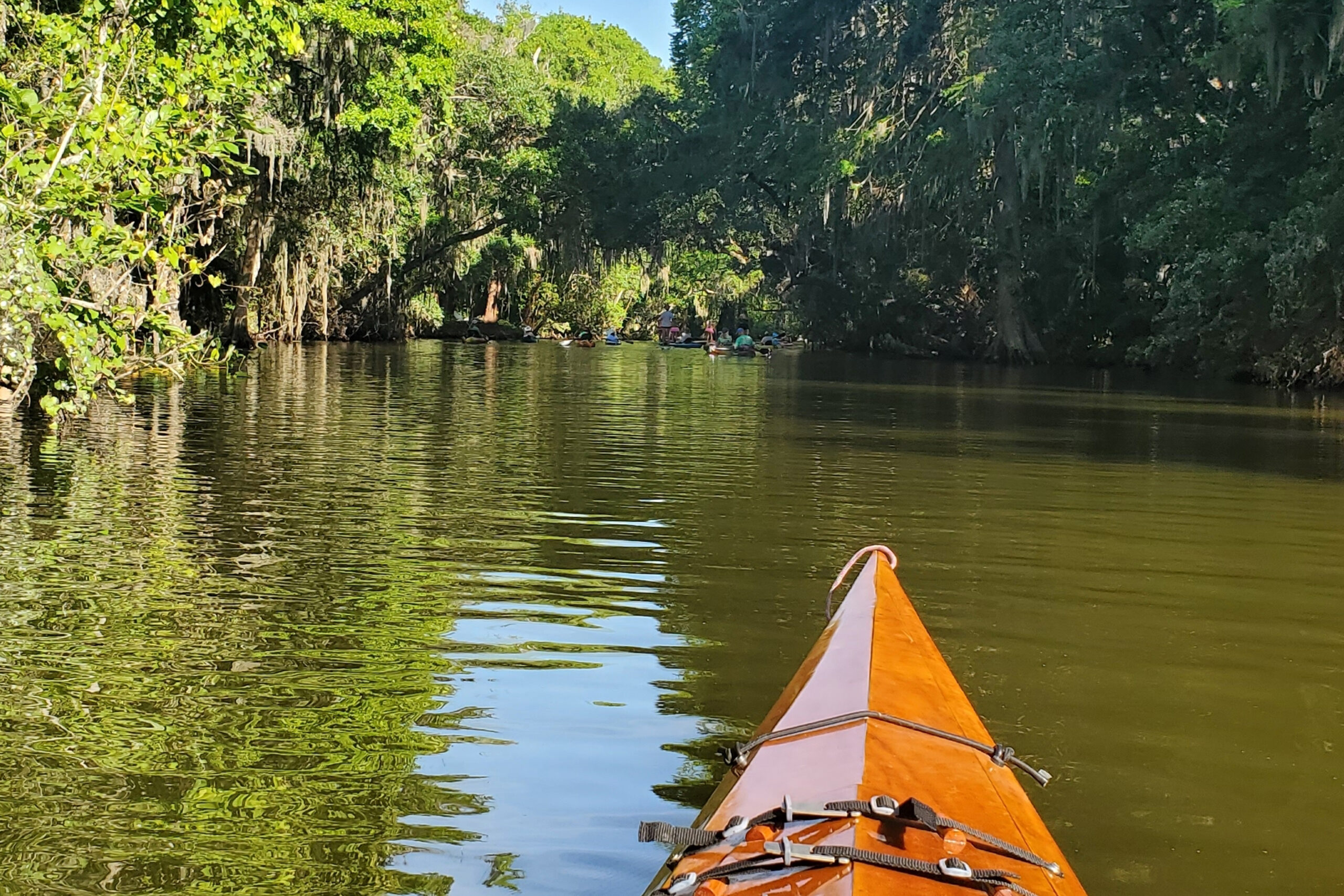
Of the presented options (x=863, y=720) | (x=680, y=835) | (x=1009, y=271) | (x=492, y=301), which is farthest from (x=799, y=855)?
(x=492, y=301)

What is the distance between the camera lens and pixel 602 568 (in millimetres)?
7684

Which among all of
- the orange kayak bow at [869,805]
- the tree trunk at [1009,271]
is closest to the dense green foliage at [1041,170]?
the tree trunk at [1009,271]

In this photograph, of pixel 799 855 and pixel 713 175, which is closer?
pixel 799 855

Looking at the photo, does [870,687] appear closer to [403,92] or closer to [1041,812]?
[1041,812]

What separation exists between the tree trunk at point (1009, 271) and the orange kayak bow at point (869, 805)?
33829 mm

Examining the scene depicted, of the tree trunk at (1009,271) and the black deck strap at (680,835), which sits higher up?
the tree trunk at (1009,271)

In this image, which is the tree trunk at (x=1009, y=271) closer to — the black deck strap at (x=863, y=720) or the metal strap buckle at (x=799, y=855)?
the black deck strap at (x=863, y=720)

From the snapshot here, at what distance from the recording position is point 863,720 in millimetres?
3389

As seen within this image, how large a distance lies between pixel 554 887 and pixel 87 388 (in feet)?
31.3

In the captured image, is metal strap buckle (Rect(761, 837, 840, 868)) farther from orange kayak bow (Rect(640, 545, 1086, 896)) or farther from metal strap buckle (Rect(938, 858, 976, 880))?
metal strap buckle (Rect(938, 858, 976, 880))

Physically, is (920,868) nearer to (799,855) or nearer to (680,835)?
(799,855)

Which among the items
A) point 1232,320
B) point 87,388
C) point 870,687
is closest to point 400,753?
point 870,687

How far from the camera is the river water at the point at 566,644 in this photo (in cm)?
385

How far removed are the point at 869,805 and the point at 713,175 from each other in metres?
46.3
